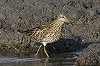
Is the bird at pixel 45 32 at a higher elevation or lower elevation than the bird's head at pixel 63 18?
lower

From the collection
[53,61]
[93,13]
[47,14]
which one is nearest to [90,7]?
[93,13]

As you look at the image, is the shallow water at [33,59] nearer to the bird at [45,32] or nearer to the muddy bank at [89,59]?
the muddy bank at [89,59]

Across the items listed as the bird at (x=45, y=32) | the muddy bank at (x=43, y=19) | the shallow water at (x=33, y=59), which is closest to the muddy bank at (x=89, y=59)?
the shallow water at (x=33, y=59)

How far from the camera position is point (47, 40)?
13734mm

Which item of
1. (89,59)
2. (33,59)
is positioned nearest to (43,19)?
(33,59)

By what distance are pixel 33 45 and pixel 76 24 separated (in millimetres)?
2047

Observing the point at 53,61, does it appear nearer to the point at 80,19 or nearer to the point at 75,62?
the point at 75,62

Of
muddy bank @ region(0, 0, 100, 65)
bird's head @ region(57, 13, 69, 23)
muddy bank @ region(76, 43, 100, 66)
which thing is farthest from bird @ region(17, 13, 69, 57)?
muddy bank @ region(76, 43, 100, 66)

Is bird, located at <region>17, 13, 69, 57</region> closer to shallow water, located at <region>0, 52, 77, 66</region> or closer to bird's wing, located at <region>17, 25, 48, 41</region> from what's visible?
bird's wing, located at <region>17, 25, 48, 41</region>

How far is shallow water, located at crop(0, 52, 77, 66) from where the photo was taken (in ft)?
40.8

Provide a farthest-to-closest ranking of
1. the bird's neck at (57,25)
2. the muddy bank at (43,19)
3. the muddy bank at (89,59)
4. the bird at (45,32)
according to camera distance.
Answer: the muddy bank at (43,19) → the bird's neck at (57,25) → the bird at (45,32) → the muddy bank at (89,59)

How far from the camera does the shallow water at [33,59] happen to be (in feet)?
40.8

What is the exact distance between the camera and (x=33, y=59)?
13016 millimetres

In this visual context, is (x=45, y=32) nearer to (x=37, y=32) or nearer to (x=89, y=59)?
(x=37, y=32)
